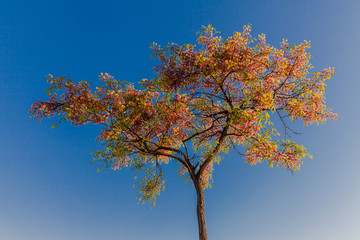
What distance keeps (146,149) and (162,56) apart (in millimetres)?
4616

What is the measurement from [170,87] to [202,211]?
20.1 ft

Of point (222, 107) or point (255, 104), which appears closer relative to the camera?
point (255, 104)

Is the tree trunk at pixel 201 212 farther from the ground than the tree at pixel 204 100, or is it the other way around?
the tree at pixel 204 100

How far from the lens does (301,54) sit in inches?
468

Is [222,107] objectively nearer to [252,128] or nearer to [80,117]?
[252,128]

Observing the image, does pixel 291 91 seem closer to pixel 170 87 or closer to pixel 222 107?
pixel 222 107

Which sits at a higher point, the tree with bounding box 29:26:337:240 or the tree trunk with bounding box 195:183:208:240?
the tree with bounding box 29:26:337:240

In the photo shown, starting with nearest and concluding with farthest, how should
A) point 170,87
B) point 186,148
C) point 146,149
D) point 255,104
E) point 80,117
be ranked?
1. point 80,117
2. point 255,104
3. point 170,87
4. point 146,149
5. point 186,148

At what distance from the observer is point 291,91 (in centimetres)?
1226

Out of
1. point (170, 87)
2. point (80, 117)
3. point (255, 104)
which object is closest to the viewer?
point (80, 117)

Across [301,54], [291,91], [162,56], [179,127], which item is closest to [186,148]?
[179,127]

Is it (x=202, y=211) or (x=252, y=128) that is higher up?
(x=252, y=128)

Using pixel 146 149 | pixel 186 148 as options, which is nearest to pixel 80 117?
pixel 146 149

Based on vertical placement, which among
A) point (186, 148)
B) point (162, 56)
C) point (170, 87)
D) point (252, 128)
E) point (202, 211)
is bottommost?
point (202, 211)
